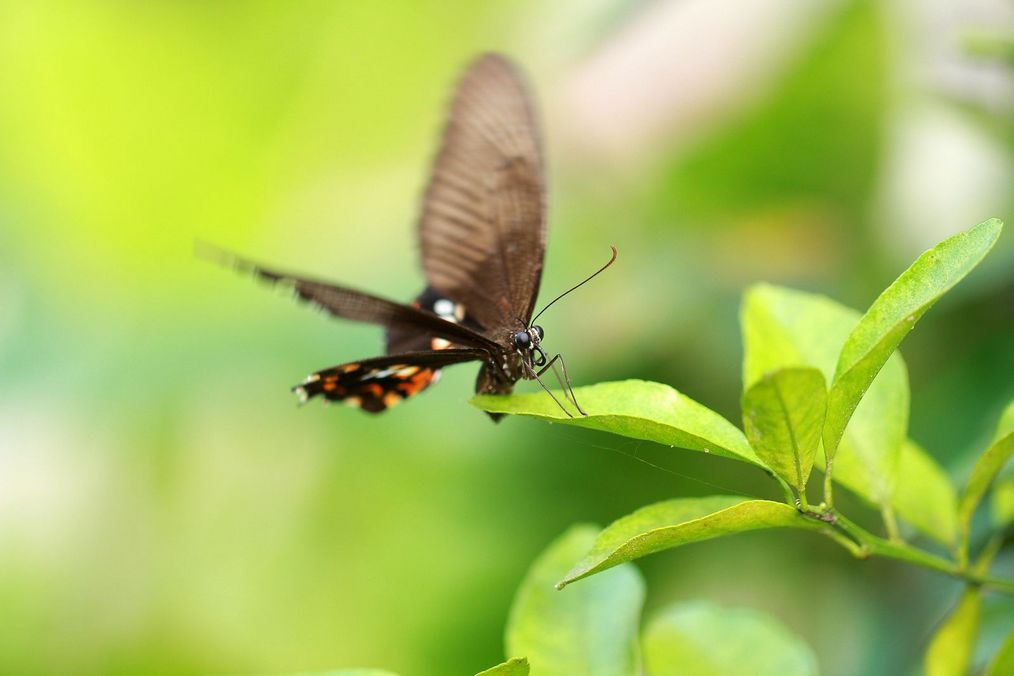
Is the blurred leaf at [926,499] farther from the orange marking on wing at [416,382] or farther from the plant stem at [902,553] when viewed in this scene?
the orange marking on wing at [416,382]

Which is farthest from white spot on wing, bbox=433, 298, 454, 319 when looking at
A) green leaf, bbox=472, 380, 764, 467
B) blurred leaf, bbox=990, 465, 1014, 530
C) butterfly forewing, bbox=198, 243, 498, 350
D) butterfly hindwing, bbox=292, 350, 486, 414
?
blurred leaf, bbox=990, 465, 1014, 530

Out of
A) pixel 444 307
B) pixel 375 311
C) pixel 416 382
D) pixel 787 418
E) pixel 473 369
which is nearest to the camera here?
pixel 787 418

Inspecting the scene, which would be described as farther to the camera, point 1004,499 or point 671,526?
point 1004,499

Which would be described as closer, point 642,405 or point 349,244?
point 642,405

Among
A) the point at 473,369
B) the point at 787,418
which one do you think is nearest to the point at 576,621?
the point at 787,418

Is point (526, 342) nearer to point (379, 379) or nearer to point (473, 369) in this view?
point (379, 379)

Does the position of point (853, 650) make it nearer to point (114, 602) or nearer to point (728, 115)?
point (728, 115)

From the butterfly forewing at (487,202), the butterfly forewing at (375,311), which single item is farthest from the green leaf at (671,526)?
the butterfly forewing at (487,202)

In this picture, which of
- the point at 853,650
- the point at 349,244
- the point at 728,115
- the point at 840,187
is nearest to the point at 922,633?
the point at 853,650
